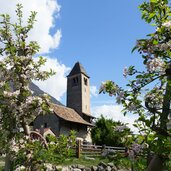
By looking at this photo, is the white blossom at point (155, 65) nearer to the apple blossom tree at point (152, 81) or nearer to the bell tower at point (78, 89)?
the apple blossom tree at point (152, 81)

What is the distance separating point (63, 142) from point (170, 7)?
3520mm

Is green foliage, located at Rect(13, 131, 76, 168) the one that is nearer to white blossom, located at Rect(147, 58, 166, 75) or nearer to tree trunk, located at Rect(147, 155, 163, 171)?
tree trunk, located at Rect(147, 155, 163, 171)

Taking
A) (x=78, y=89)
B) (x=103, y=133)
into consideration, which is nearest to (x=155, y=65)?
(x=103, y=133)

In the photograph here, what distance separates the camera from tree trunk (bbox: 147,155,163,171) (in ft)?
12.0

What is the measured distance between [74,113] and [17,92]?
140 ft

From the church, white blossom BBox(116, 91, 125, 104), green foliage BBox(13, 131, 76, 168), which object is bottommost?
green foliage BBox(13, 131, 76, 168)

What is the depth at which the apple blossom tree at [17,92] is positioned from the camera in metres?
5.80

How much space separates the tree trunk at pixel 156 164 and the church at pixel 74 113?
121 feet

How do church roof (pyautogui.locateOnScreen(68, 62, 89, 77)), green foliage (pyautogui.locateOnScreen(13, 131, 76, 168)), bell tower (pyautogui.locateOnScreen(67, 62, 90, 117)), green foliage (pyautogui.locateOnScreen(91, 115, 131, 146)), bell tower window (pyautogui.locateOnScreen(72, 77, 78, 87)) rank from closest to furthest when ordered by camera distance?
green foliage (pyautogui.locateOnScreen(13, 131, 76, 168)) → green foliage (pyautogui.locateOnScreen(91, 115, 131, 146)) → bell tower (pyautogui.locateOnScreen(67, 62, 90, 117)) → bell tower window (pyautogui.locateOnScreen(72, 77, 78, 87)) → church roof (pyautogui.locateOnScreen(68, 62, 89, 77))

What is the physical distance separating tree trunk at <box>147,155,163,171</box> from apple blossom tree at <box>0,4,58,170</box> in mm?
2857

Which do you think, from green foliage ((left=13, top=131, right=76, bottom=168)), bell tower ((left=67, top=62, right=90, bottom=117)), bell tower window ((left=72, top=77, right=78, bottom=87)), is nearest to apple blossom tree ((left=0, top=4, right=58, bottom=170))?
green foliage ((left=13, top=131, right=76, bottom=168))

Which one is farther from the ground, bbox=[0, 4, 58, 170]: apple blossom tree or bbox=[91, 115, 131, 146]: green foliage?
bbox=[91, 115, 131, 146]: green foliage

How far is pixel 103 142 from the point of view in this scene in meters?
41.4

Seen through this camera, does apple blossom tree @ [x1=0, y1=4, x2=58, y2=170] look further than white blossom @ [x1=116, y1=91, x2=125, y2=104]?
Yes
